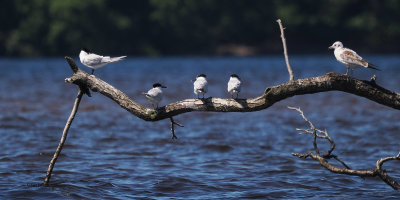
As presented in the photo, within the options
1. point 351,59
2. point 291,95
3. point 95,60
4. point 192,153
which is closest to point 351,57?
point 351,59

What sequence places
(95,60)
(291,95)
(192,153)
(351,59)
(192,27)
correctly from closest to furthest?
1. (291,95)
2. (351,59)
3. (95,60)
4. (192,153)
5. (192,27)

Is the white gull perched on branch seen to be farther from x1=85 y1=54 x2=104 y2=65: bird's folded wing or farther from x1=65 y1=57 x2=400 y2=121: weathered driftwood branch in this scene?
x1=85 y1=54 x2=104 y2=65: bird's folded wing

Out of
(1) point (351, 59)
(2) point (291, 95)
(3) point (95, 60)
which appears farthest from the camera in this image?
(3) point (95, 60)

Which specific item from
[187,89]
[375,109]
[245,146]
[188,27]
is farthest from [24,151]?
[188,27]

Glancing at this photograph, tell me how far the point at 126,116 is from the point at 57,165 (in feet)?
32.2

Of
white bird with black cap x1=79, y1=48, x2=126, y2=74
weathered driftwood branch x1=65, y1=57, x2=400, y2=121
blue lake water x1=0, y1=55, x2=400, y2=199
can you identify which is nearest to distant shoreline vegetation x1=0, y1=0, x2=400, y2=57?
blue lake water x1=0, y1=55, x2=400, y2=199

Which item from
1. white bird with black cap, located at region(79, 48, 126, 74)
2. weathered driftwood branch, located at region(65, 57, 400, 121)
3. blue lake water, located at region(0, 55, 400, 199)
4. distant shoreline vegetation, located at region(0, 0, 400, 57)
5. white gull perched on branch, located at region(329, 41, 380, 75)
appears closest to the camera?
weathered driftwood branch, located at region(65, 57, 400, 121)

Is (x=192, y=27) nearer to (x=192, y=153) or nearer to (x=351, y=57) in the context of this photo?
(x=192, y=153)

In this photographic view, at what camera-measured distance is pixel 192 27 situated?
104500mm

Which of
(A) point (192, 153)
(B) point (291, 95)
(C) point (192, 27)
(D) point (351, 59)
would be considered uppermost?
(C) point (192, 27)

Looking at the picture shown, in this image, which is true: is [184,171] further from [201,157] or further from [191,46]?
[191,46]

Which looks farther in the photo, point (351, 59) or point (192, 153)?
point (192, 153)

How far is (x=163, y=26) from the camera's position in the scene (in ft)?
345

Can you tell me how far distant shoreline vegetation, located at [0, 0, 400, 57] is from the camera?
3797 inches
